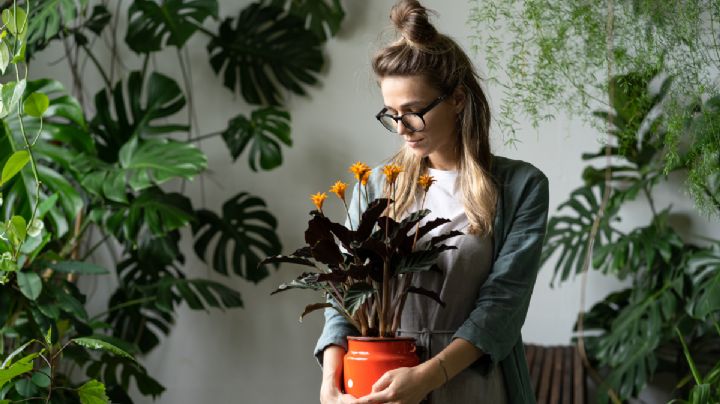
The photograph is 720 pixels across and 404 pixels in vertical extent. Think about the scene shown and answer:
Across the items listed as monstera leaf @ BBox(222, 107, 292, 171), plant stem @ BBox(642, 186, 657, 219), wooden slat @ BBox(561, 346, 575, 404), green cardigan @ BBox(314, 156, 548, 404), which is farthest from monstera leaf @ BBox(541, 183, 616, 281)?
green cardigan @ BBox(314, 156, 548, 404)

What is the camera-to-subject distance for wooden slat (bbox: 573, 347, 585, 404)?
2.86m

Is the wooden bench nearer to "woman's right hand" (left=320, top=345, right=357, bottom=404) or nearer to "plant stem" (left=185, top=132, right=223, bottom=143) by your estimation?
"plant stem" (left=185, top=132, right=223, bottom=143)

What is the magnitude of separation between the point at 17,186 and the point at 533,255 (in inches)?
57.2

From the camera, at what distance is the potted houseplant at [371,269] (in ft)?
4.43

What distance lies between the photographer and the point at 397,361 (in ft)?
4.49

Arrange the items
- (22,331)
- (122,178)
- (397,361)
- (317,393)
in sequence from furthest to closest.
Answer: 1. (317,393)
2. (122,178)
3. (22,331)
4. (397,361)

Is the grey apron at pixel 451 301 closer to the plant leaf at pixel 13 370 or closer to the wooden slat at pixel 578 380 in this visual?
the plant leaf at pixel 13 370

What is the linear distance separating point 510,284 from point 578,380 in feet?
5.09

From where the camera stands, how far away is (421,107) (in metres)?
1.52

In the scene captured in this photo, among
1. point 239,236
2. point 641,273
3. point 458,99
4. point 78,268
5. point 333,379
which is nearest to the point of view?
point 333,379

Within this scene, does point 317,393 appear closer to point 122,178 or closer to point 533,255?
point 122,178

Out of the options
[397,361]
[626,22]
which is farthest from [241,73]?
[397,361]

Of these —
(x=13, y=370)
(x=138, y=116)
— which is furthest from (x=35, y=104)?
(x=138, y=116)

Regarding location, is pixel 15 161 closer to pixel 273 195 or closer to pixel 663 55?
pixel 663 55
